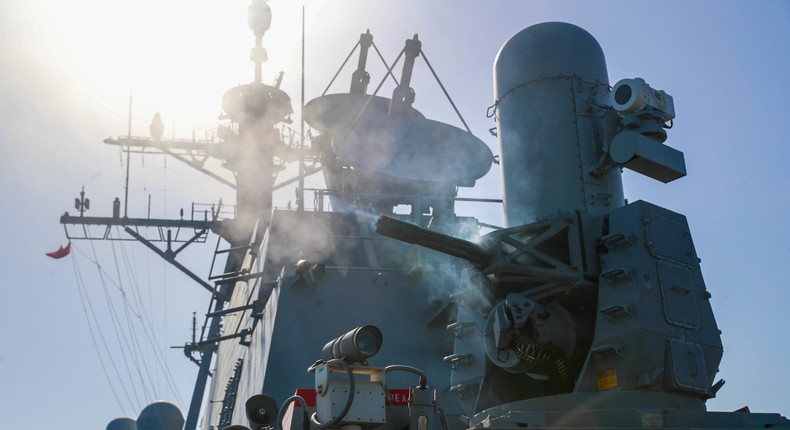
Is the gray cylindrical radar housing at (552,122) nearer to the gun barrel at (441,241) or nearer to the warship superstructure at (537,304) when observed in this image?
the warship superstructure at (537,304)

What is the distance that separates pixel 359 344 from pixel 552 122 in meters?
2.24

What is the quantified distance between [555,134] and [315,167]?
1210 cm

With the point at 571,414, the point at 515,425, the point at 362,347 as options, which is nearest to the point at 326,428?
the point at 362,347

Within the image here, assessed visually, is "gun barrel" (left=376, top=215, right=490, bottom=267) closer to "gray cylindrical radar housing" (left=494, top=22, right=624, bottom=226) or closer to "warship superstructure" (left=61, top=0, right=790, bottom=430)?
"warship superstructure" (left=61, top=0, right=790, bottom=430)

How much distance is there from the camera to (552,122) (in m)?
6.47

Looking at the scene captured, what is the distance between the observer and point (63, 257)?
1784cm

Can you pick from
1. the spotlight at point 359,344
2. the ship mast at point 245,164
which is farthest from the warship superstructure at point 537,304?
the ship mast at point 245,164

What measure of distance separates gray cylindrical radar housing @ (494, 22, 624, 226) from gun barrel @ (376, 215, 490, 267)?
509 millimetres

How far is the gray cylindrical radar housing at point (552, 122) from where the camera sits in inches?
247

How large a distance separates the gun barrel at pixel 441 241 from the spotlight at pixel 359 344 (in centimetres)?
81

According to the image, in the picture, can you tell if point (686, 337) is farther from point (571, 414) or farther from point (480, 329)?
point (480, 329)

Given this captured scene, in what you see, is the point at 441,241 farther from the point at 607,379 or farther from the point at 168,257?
the point at 168,257

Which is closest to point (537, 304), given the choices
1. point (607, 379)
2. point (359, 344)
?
point (607, 379)

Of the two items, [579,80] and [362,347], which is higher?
[579,80]
